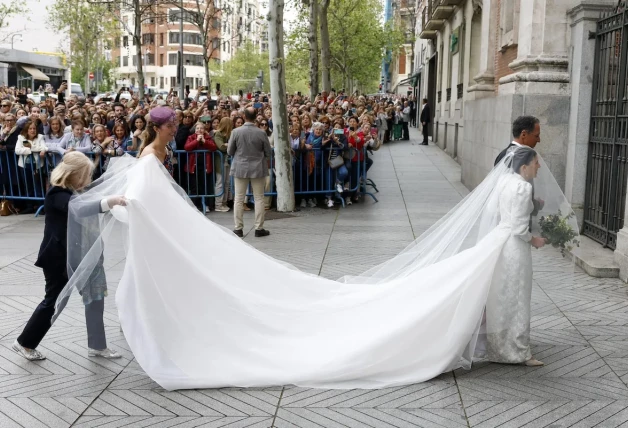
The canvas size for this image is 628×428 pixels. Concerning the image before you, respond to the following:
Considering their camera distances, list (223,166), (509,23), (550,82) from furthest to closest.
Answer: (509,23) < (223,166) < (550,82)

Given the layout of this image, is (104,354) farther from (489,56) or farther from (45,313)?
(489,56)

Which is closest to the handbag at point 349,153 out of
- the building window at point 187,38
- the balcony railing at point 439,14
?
the balcony railing at point 439,14

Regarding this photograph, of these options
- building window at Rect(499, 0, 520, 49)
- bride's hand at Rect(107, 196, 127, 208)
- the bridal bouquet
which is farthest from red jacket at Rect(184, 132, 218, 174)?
the bridal bouquet

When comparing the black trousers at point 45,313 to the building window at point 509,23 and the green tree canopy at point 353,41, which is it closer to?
the building window at point 509,23

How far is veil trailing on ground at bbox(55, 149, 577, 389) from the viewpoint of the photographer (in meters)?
5.39

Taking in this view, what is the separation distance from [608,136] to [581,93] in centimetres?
105

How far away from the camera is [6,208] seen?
1402cm

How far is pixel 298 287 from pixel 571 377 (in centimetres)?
220

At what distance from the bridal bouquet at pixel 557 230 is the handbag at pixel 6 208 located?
10.9 meters

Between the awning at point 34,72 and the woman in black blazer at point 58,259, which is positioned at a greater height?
the awning at point 34,72

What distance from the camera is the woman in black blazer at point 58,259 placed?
573 centimetres

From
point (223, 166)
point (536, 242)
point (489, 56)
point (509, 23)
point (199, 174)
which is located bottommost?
point (199, 174)

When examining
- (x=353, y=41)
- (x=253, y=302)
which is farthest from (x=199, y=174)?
(x=353, y=41)

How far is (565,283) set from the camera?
838 cm
